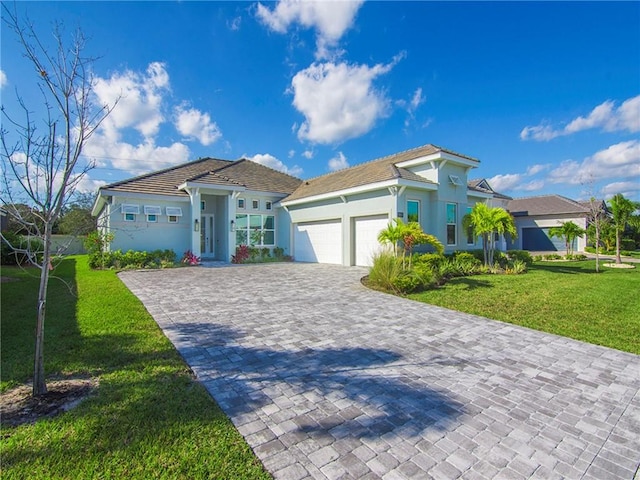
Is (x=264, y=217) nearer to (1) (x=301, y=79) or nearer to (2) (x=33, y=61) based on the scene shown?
(1) (x=301, y=79)

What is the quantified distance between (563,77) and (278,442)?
16.1 meters

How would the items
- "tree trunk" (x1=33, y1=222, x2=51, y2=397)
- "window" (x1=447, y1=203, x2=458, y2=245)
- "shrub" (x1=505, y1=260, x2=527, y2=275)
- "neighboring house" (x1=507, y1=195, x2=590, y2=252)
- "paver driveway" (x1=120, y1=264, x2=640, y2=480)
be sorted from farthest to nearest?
"neighboring house" (x1=507, y1=195, x2=590, y2=252), "window" (x1=447, y1=203, x2=458, y2=245), "shrub" (x1=505, y1=260, x2=527, y2=275), "tree trunk" (x1=33, y1=222, x2=51, y2=397), "paver driveway" (x1=120, y1=264, x2=640, y2=480)

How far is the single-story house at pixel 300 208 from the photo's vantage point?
15.2m

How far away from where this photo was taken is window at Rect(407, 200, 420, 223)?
1472 cm

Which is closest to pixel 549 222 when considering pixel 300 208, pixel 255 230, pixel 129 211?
pixel 300 208

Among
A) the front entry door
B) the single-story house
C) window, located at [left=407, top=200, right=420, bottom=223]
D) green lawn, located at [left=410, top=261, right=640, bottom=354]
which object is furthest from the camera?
the front entry door

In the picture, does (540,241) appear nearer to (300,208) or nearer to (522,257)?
(522,257)

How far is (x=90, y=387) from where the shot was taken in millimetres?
3654

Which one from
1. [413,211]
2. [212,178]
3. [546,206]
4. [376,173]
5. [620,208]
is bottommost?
[413,211]

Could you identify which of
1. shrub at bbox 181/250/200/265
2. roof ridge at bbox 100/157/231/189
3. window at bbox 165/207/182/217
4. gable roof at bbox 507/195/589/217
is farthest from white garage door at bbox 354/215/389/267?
gable roof at bbox 507/195/589/217

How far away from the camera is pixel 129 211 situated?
52.8ft

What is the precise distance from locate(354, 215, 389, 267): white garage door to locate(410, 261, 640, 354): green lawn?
14.7ft

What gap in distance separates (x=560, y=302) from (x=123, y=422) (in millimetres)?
9791

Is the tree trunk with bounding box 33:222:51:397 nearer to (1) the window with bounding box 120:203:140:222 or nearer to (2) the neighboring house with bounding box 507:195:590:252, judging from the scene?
(1) the window with bounding box 120:203:140:222
